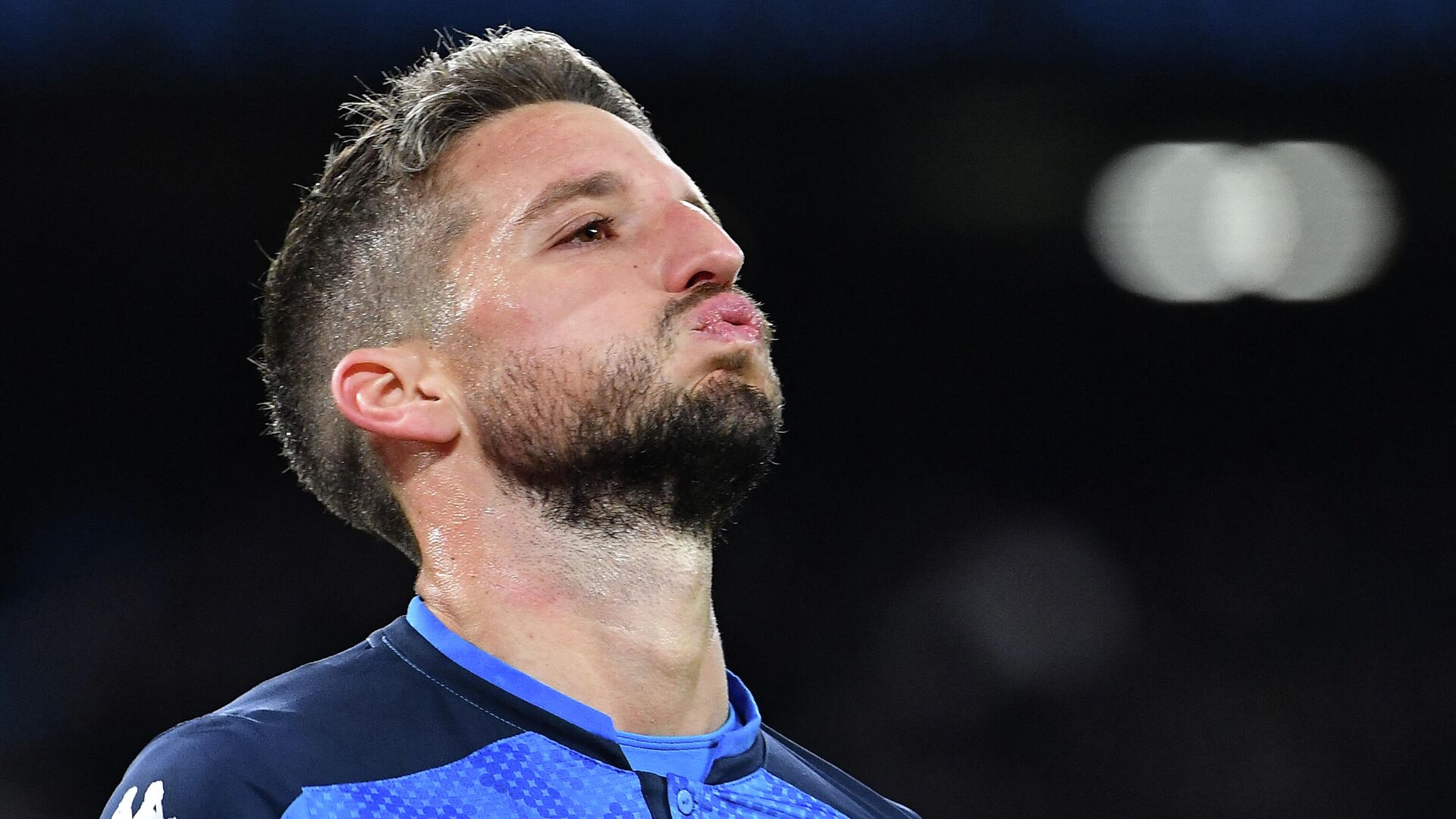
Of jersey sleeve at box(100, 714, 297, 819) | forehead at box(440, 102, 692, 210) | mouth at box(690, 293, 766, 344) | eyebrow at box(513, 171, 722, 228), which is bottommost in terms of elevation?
jersey sleeve at box(100, 714, 297, 819)

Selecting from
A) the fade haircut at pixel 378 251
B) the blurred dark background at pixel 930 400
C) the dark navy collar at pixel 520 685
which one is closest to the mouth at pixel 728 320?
the fade haircut at pixel 378 251

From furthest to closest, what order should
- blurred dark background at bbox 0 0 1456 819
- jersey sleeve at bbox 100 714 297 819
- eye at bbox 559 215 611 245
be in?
blurred dark background at bbox 0 0 1456 819 < eye at bbox 559 215 611 245 < jersey sleeve at bbox 100 714 297 819

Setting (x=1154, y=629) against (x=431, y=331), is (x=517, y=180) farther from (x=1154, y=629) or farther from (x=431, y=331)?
(x=1154, y=629)

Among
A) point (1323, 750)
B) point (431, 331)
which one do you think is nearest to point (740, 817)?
point (431, 331)

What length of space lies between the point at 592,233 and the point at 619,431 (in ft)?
0.96

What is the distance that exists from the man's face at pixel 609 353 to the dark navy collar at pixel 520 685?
0.65 feet

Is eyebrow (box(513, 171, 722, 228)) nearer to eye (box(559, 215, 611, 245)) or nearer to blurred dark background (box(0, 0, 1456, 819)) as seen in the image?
eye (box(559, 215, 611, 245))

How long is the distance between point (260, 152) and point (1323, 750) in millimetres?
4257

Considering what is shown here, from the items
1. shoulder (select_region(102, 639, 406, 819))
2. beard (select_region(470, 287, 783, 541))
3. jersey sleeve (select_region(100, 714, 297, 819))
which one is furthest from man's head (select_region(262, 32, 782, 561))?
jersey sleeve (select_region(100, 714, 297, 819))

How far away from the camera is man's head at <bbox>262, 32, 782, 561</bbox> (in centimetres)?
185

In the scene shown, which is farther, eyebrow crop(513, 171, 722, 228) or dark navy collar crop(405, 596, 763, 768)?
eyebrow crop(513, 171, 722, 228)

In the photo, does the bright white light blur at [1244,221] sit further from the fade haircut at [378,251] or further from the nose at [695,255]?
the nose at [695,255]

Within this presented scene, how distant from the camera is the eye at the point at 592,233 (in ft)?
6.39

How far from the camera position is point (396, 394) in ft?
6.38
